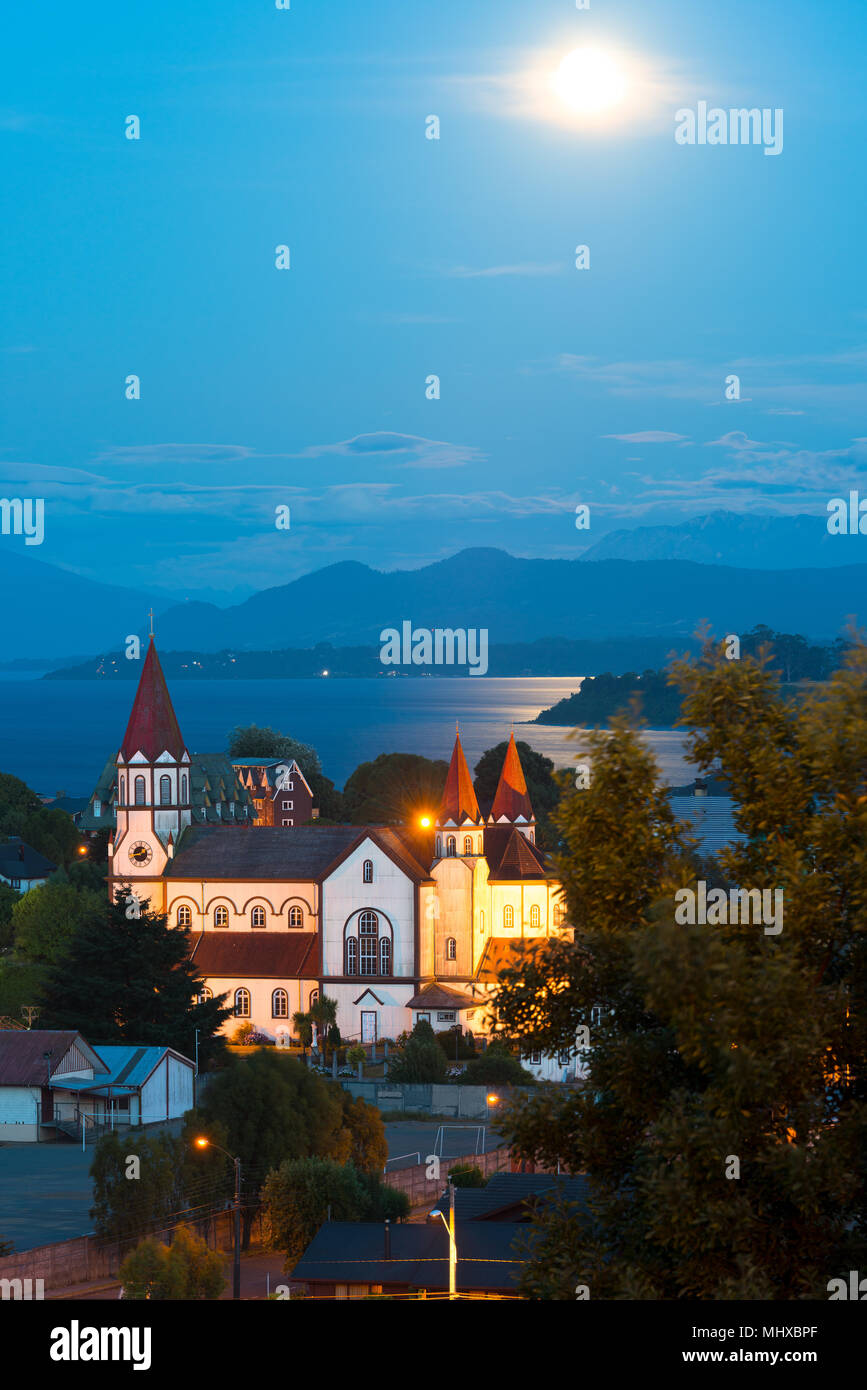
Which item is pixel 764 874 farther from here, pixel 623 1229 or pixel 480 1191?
pixel 480 1191

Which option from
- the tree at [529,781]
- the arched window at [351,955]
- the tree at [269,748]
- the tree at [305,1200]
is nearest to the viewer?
the tree at [305,1200]

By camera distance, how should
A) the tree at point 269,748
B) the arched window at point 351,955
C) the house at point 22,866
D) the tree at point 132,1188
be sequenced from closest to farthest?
1. the tree at point 132,1188
2. the arched window at point 351,955
3. the house at point 22,866
4. the tree at point 269,748

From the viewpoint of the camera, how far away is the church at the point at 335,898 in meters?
66.3

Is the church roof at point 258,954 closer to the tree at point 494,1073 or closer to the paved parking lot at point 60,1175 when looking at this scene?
the tree at point 494,1073

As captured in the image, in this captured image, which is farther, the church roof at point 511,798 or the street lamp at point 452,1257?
the church roof at point 511,798

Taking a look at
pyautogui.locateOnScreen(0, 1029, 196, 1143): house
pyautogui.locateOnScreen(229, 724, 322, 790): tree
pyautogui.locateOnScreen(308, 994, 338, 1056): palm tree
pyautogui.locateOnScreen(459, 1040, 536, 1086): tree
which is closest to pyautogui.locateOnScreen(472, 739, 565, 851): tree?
pyautogui.locateOnScreen(229, 724, 322, 790): tree

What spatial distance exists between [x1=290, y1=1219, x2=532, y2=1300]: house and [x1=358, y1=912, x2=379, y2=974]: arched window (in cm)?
3636

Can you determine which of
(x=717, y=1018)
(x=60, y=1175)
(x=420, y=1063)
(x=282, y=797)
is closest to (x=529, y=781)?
(x=282, y=797)

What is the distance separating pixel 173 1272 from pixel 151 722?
145 feet

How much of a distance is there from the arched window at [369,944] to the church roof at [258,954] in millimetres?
1795

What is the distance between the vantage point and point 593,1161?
11594 millimetres

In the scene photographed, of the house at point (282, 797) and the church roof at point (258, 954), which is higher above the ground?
the house at point (282, 797)

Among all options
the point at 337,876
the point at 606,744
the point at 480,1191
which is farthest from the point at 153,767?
the point at 606,744

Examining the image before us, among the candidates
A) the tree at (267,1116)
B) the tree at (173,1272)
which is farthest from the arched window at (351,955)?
the tree at (173,1272)
